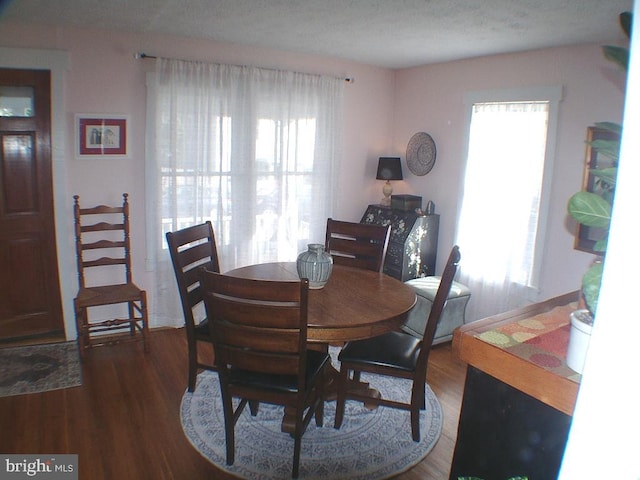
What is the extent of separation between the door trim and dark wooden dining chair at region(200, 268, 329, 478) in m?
2.06

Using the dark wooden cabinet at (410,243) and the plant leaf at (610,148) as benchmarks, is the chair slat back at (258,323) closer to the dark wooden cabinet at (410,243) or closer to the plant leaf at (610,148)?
the plant leaf at (610,148)

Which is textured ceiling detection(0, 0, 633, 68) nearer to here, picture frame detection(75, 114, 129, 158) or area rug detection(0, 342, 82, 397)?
picture frame detection(75, 114, 129, 158)

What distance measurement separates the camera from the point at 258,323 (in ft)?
6.58

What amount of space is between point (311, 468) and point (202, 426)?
695 mm

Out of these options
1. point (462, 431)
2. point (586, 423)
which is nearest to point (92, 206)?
point (462, 431)

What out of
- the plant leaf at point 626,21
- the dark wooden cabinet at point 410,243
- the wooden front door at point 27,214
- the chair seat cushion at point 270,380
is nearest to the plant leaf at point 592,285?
the plant leaf at point 626,21

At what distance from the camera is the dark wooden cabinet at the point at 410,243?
4.25 metres

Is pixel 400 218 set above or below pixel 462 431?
above

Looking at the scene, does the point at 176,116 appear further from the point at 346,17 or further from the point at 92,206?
the point at 346,17

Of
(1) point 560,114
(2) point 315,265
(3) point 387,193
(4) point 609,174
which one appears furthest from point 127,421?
(1) point 560,114

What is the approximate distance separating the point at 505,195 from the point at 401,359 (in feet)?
6.61

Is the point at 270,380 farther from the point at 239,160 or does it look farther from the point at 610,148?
the point at 239,160

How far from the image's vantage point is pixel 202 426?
2.63 meters

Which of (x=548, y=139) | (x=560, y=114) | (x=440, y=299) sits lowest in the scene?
(x=440, y=299)
